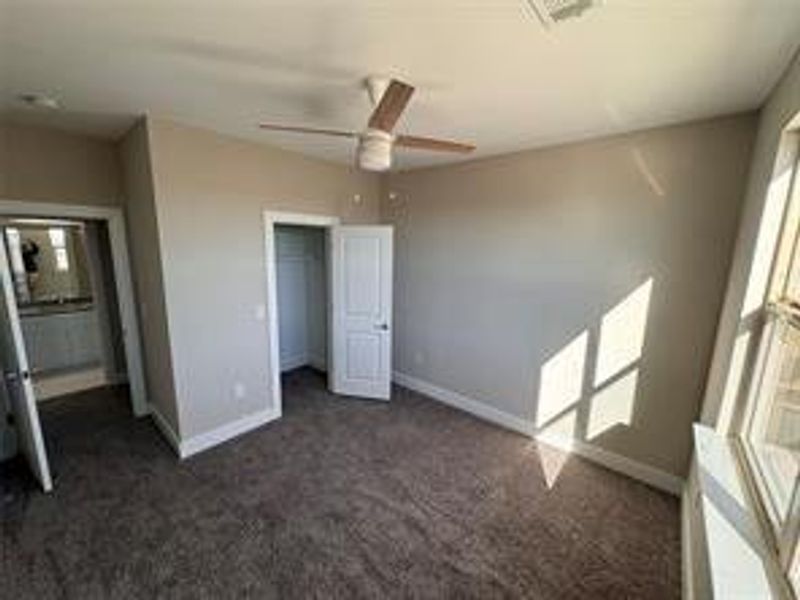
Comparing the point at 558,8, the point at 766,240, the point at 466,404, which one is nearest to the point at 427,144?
the point at 558,8

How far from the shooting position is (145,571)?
1.97 meters

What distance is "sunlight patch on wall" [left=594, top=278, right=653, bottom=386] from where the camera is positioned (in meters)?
2.71

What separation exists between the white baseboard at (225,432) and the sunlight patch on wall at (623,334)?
3018 mm

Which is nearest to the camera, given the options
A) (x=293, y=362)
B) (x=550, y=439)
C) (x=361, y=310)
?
(x=550, y=439)

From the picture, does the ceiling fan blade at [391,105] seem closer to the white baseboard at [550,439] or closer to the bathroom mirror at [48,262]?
the white baseboard at [550,439]

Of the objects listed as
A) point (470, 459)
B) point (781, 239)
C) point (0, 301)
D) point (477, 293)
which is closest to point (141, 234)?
point (0, 301)

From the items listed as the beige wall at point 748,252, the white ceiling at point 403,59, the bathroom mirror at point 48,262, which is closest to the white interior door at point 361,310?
the white ceiling at point 403,59

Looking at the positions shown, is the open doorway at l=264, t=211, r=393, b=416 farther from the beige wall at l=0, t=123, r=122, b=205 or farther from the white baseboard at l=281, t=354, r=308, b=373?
the beige wall at l=0, t=123, r=122, b=205

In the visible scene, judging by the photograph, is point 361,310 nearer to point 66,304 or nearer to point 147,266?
point 147,266

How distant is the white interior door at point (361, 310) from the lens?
12.8ft

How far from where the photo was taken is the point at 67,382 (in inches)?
165

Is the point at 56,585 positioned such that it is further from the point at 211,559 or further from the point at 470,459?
the point at 470,459

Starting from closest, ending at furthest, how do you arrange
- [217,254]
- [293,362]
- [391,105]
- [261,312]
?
[391,105] < [217,254] < [261,312] < [293,362]

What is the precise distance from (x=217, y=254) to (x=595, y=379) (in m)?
3.29
